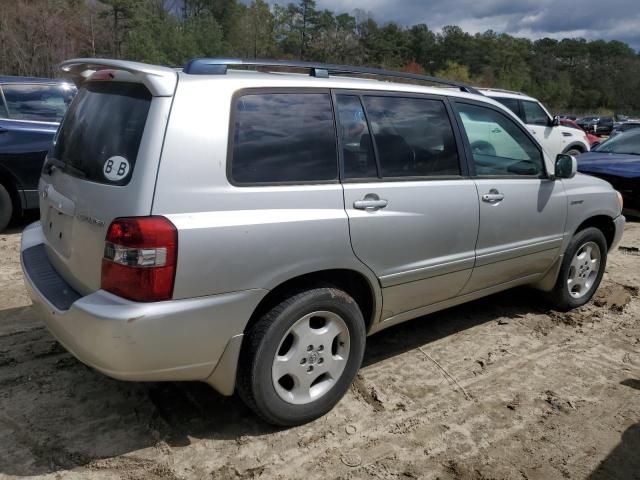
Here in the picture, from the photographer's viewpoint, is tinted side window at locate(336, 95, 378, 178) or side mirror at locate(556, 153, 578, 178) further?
side mirror at locate(556, 153, 578, 178)

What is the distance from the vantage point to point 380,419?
3010 millimetres

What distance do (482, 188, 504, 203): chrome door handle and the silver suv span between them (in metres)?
0.02

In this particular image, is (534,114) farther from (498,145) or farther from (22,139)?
(22,139)

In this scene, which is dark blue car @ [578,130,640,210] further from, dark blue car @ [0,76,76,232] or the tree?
the tree

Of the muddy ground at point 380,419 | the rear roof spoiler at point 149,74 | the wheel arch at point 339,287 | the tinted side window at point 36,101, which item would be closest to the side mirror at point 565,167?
the muddy ground at point 380,419

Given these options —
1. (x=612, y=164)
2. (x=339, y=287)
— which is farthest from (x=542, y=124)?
(x=339, y=287)

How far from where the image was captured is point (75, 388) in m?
3.13

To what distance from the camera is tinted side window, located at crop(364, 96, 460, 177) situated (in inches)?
123

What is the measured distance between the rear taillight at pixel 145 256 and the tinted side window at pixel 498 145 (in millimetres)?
2266

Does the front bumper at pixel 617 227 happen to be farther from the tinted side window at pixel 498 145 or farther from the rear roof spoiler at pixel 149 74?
the rear roof spoiler at pixel 149 74

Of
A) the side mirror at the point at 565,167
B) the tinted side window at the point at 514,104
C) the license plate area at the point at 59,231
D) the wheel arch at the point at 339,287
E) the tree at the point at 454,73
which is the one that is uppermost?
the tree at the point at 454,73

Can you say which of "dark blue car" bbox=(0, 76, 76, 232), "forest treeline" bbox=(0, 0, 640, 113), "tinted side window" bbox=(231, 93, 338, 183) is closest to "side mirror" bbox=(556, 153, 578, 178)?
"tinted side window" bbox=(231, 93, 338, 183)

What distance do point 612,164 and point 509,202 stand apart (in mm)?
5718

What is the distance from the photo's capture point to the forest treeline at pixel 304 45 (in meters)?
30.2
